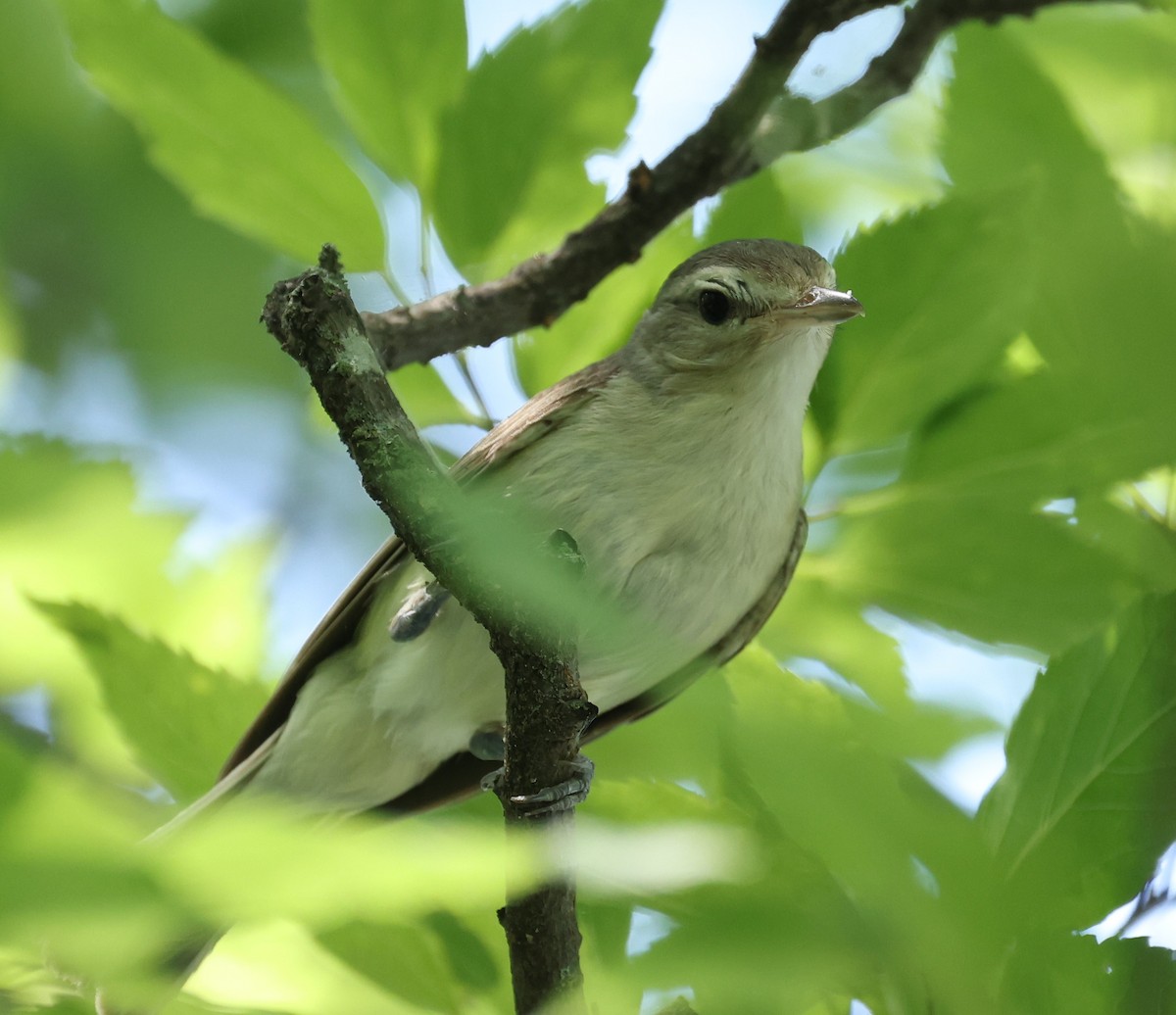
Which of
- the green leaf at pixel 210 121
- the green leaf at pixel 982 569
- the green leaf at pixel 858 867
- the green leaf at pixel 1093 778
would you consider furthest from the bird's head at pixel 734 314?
the green leaf at pixel 858 867

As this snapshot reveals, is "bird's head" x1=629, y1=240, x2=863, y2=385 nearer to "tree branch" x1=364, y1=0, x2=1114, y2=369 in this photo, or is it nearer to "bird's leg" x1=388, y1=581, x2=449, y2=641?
"tree branch" x1=364, y1=0, x2=1114, y2=369

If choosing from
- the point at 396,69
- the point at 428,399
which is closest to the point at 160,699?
the point at 428,399

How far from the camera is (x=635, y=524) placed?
2621mm

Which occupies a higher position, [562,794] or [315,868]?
[562,794]

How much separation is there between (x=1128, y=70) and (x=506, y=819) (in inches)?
49.2

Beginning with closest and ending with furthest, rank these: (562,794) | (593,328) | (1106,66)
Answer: (1106,66)
(562,794)
(593,328)

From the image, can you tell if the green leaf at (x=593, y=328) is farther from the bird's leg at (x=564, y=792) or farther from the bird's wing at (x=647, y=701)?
the bird's leg at (x=564, y=792)

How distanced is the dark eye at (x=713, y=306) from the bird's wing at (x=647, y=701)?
0.62m

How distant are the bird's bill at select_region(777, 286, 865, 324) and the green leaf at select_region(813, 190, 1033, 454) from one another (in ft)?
0.41

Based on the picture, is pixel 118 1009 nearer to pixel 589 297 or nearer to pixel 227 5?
pixel 589 297

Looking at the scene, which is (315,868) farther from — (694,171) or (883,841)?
(694,171)

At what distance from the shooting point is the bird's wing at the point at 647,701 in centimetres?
252

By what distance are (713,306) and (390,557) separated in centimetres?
94

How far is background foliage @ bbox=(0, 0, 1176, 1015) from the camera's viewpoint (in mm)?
668
